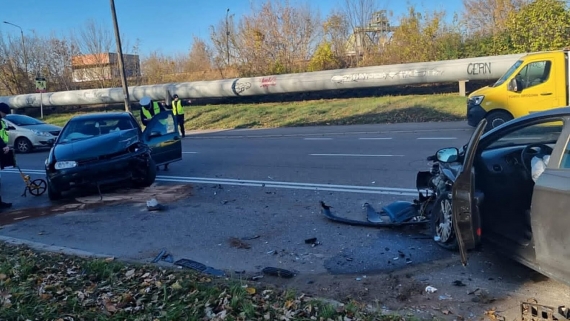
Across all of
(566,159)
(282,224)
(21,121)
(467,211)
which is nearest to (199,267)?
(282,224)

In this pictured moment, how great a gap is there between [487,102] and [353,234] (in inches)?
363

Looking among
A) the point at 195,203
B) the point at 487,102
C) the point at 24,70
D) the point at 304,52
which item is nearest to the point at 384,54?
the point at 304,52

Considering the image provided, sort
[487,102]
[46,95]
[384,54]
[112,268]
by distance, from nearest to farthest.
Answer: [112,268]
[487,102]
[384,54]
[46,95]

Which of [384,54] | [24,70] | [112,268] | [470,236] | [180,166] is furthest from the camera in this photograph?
Result: [24,70]

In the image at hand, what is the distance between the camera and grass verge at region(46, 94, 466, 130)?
2072 centimetres

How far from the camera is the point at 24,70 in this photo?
4172 centimetres

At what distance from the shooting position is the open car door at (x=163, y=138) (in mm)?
9972

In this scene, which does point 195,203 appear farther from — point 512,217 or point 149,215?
point 512,217

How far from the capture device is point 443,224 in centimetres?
512

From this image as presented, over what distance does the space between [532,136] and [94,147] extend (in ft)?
22.3

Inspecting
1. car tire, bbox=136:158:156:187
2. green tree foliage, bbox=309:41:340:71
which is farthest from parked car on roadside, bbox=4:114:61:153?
green tree foliage, bbox=309:41:340:71

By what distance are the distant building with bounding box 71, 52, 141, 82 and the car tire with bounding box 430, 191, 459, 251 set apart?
38185mm

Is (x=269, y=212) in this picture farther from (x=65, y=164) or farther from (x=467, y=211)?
(x=65, y=164)

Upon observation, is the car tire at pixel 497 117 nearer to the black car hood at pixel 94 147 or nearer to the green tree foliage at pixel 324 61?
the black car hood at pixel 94 147
